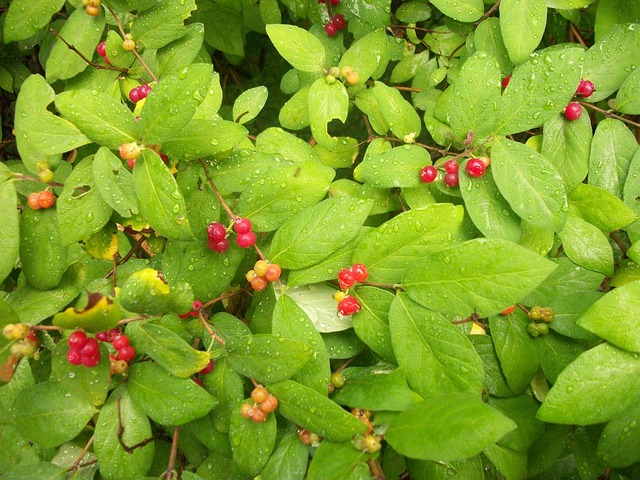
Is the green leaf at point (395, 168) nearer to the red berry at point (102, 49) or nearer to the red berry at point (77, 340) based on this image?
the red berry at point (77, 340)

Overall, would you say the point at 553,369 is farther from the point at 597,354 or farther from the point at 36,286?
the point at 36,286

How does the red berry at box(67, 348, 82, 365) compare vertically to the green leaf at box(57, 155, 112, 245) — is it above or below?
below

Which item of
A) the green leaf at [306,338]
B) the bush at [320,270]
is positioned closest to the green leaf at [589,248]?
the bush at [320,270]

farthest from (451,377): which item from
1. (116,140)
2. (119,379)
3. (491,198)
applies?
(116,140)

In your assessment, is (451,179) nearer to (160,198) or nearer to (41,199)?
(160,198)

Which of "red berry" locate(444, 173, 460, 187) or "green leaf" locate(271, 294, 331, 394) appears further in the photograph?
"red berry" locate(444, 173, 460, 187)

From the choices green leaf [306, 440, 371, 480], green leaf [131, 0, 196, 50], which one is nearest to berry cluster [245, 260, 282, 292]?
green leaf [306, 440, 371, 480]

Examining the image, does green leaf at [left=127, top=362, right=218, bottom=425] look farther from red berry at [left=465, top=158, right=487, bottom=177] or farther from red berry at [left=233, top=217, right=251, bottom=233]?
red berry at [left=465, top=158, right=487, bottom=177]
